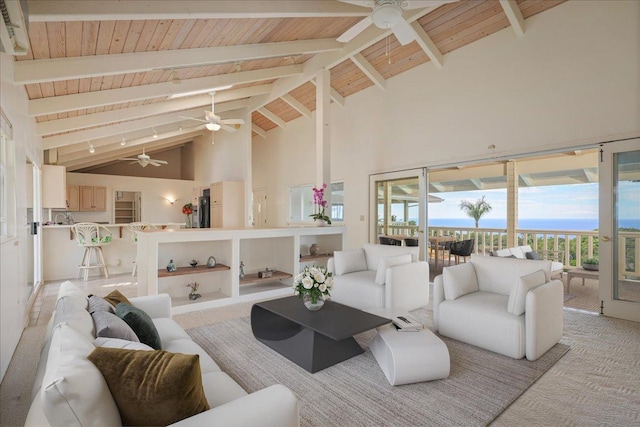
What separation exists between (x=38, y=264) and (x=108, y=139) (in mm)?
3279

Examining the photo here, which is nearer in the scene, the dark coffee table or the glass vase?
the dark coffee table

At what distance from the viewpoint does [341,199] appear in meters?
7.44

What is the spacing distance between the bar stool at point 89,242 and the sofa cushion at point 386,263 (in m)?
5.46

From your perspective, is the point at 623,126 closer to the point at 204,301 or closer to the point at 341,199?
the point at 341,199

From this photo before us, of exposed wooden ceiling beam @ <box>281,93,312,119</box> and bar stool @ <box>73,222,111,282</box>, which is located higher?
exposed wooden ceiling beam @ <box>281,93,312,119</box>

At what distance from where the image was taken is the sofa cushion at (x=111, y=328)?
1.55 m

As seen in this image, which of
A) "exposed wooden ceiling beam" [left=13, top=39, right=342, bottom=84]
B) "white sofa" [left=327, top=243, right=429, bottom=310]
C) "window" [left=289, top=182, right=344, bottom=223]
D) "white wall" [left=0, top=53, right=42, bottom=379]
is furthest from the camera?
"window" [left=289, top=182, right=344, bottom=223]

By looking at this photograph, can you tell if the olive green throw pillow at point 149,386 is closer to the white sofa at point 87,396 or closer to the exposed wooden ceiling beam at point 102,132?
the white sofa at point 87,396

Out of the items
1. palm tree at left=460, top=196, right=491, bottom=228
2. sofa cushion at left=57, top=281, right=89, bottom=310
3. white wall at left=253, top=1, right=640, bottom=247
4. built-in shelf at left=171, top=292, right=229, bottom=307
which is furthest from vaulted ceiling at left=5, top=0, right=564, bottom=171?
palm tree at left=460, top=196, right=491, bottom=228

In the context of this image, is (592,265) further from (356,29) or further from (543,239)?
(356,29)

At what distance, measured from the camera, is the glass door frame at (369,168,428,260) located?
562cm

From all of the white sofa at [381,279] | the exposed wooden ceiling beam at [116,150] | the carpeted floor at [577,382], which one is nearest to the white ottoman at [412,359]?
the carpeted floor at [577,382]

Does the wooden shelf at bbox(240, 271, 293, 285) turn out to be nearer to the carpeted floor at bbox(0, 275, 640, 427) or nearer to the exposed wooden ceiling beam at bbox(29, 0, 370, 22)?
the carpeted floor at bbox(0, 275, 640, 427)

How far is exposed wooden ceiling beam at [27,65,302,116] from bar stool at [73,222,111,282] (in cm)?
270
